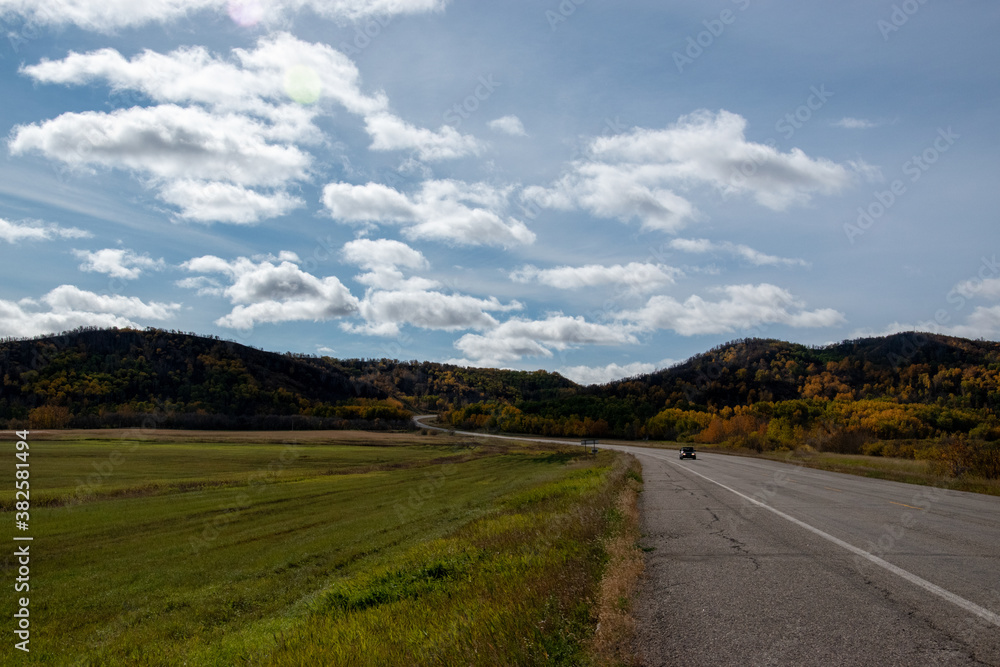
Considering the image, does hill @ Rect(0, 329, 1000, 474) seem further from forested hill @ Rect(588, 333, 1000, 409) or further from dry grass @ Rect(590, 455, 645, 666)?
dry grass @ Rect(590, 455, 645, 666)

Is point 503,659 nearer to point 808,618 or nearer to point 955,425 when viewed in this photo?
point 808,618

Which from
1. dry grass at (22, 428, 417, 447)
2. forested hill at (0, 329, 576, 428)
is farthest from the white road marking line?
forested hill at (0, 329, 576, 428)

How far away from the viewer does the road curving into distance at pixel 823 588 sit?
4926 mm

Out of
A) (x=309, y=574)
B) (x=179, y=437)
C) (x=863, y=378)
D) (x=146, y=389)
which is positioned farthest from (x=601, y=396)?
(x=309, y=574)

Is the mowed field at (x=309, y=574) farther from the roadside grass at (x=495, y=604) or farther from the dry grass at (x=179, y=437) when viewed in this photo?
the dry grass at (x=179, y=437)

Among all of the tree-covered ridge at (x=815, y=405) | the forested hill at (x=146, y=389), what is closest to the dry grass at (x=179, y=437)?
the forested hill at (x=146, y=389)

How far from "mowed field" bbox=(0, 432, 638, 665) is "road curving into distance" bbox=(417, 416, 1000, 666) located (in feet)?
3.55

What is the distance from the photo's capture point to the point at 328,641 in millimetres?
8078

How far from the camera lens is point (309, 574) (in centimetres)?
1656

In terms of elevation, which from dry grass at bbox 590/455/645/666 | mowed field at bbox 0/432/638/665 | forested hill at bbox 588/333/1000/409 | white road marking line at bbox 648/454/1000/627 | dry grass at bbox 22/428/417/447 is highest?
forested hill at bbox 588/333/1000/409

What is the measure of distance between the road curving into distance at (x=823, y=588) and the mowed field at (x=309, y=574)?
1083mm

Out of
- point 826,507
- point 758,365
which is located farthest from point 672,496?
point 758,365

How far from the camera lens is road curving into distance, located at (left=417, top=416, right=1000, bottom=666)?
4926 millimetres

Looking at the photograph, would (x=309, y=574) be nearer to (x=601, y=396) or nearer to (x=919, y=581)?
(x=919, y=581)
